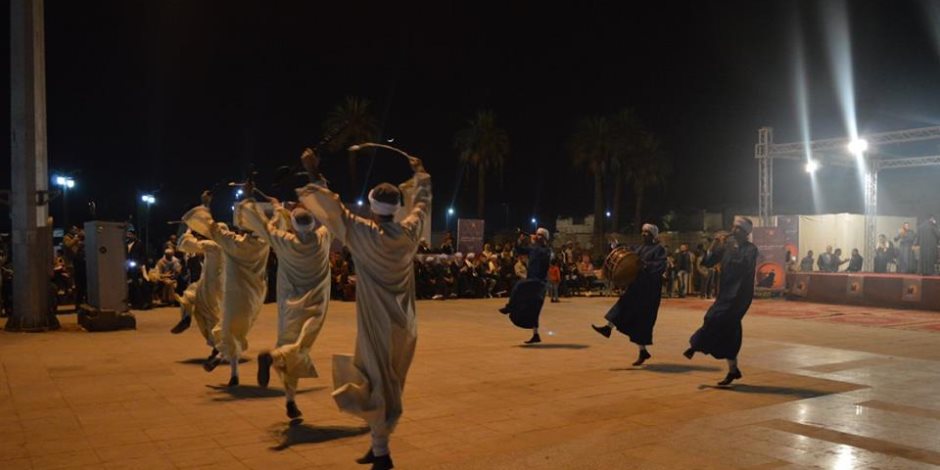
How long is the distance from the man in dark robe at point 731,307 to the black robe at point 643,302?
45.2 inches

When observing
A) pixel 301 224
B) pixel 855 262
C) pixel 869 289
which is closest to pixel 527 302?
pixel 301 224

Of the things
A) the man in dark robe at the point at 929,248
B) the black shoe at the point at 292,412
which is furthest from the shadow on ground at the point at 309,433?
the man in dark robe at the point at 929,248

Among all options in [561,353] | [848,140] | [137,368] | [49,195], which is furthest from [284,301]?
[848,140]

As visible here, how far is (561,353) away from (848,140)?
1736 centimetres

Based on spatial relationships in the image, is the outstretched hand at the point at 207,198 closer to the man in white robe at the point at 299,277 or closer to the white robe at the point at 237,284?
the white robe at the point at 237,284

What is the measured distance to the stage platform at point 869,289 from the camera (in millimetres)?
19297

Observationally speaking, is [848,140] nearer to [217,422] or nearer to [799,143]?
[799,143]

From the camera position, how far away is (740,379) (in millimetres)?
8984

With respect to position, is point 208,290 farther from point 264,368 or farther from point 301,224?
point 264,368

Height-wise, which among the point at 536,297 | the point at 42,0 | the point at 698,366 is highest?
the point at 42,0

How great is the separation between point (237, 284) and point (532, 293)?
5174 millimetres

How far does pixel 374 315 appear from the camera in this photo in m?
4.86

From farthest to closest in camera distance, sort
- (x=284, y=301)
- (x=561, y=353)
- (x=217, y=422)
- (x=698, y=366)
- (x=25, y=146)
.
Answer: (x=25, y=146) → (x=561, y=353) → (x=698, y=366) → (x=284, y=301) → (x=217, y=422)

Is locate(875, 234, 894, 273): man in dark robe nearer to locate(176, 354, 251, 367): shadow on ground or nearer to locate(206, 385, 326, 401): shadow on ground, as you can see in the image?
locate(176, 354, 251, 367): shadow on ground
